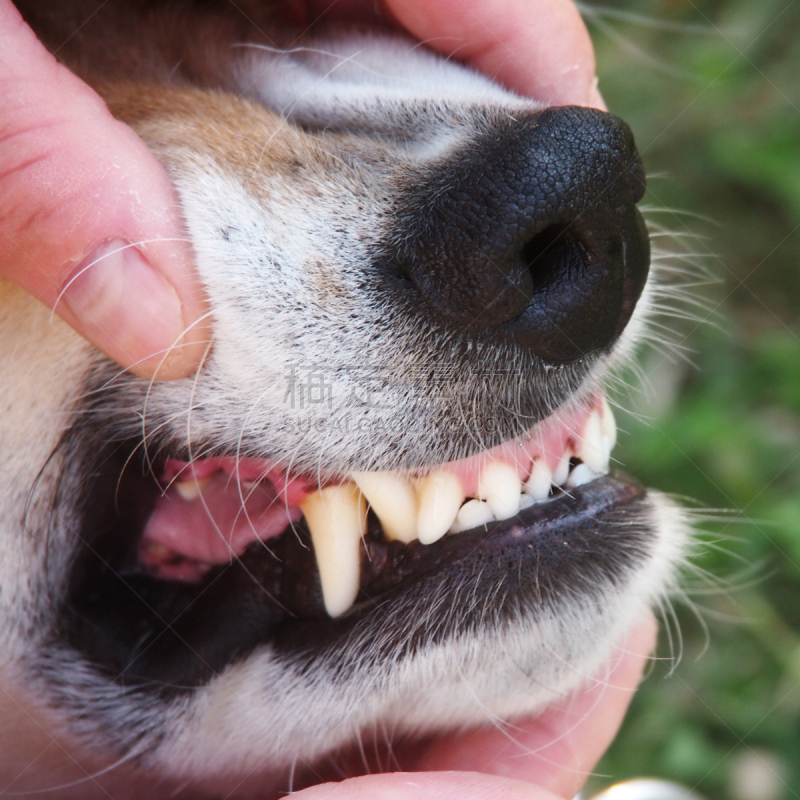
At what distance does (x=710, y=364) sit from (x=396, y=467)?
2.50 metres

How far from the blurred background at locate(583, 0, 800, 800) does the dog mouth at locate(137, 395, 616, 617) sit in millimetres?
966

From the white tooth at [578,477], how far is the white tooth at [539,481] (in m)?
0.08

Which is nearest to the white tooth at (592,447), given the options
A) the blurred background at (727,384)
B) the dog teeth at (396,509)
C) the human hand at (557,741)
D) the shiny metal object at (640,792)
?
the dog teeth at (396,509)

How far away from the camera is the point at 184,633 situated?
1.44 metres

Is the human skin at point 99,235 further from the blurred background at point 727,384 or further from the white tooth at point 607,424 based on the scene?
the blurred background at point 727,384

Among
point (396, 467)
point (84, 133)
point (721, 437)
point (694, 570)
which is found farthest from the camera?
point (721, 437)

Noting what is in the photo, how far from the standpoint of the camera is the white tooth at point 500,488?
1380 mm

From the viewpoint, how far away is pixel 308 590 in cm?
144

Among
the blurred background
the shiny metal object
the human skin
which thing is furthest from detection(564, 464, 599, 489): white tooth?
the shiny metal object

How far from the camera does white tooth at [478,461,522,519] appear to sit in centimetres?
138

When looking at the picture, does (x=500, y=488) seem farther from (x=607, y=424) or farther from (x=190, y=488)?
(x=190, y=488)

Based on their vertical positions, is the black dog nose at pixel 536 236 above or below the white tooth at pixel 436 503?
above

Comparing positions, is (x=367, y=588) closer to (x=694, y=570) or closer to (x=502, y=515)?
(x=502, y=515)

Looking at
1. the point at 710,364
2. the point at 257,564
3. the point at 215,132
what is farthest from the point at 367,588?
the point at 710,364
